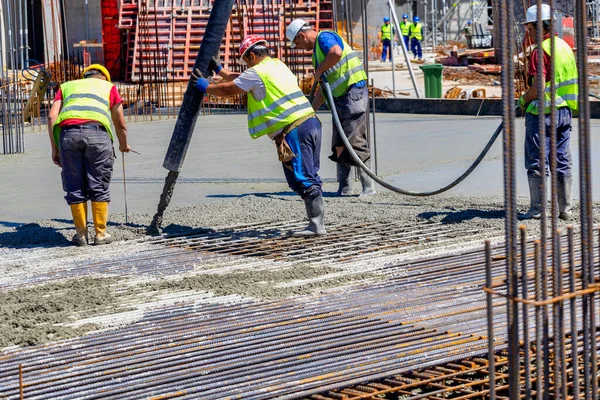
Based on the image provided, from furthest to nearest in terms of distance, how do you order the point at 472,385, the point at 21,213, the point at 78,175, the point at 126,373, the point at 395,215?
the point at 21,213, the point at 395,215, the point at 78,175, the point at 126,373, the point at 472,385

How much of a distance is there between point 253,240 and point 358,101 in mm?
2363

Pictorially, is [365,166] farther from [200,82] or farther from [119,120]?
[119,120]

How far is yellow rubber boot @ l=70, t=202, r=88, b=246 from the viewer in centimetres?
779

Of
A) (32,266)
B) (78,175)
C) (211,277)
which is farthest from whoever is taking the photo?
(78,175)

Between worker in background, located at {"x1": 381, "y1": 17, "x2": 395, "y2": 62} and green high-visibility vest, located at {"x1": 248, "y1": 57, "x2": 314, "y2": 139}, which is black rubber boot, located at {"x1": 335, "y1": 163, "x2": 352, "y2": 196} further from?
worker in background, located at {"x1": 381, "y1": 17, "x2": 395, "y2": 62}

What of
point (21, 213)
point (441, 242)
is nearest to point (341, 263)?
point (441, 242)

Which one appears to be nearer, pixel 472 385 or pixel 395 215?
pixel 472 385

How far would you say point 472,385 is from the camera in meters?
4.29

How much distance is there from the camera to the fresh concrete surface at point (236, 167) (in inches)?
391

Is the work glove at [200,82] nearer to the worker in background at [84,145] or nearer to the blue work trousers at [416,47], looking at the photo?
the worker in background at [84,145]

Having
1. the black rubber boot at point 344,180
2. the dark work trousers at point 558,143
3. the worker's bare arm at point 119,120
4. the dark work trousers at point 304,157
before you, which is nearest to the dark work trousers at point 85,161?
the worker's bare arm at point 119,120

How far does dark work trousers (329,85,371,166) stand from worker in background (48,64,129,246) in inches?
98.3

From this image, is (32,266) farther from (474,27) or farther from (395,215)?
(474,27)

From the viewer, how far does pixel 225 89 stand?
750 cm
